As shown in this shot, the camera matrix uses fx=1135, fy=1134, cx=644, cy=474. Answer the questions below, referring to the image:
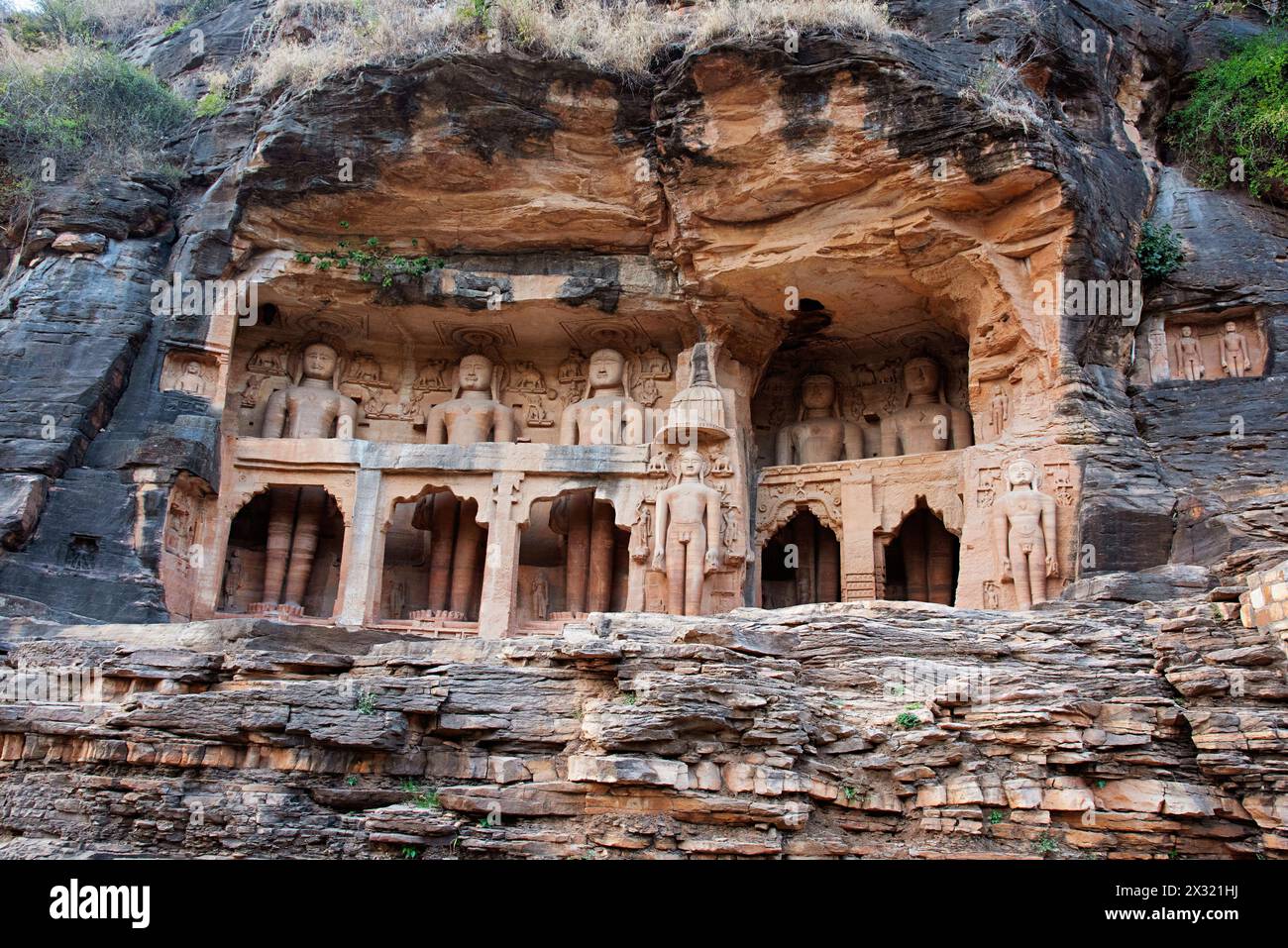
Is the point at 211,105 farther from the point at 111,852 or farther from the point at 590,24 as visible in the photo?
the point at 111,852

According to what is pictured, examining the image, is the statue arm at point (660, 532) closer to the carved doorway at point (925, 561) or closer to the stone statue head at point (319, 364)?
the carved doorway at point (925, 561)

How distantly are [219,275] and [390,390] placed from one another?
382 centimetres

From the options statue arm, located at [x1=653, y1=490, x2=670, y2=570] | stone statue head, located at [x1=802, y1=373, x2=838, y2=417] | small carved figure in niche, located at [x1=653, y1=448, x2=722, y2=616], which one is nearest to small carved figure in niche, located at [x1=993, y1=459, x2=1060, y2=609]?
small carved figure in niche, located at [x1=653, y1=448, x2=722, y2=616]

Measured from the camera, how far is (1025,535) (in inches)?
603

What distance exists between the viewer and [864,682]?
37.7 feet

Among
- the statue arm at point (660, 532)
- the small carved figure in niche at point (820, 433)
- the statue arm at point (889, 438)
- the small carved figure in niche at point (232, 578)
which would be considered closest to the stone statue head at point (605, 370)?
the small carved figure in niche at point (820, 433)

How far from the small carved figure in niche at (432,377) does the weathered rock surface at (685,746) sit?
952 centimetres

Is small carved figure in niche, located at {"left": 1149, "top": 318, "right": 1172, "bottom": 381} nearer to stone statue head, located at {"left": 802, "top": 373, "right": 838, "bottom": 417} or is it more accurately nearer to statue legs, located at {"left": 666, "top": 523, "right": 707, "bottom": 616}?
stone statue head, located at {"left": 802, "top": 373, "right": 838, "bottom": 417}

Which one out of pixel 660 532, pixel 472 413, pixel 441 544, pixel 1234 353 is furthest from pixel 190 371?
pixel 1234 353

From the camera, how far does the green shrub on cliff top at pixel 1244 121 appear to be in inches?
709

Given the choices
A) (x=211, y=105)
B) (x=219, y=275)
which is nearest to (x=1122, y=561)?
(x=219, y=275)

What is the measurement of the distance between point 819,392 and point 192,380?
10.7 meters

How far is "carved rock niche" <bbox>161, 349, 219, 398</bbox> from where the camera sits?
1780 centimetres

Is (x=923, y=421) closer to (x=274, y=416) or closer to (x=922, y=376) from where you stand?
(x=922, y=376)
